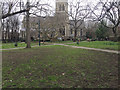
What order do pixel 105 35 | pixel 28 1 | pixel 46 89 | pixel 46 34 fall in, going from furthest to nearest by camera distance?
pixel 105 35, pixel 46 34, pixel 28 1, pixel 46 89

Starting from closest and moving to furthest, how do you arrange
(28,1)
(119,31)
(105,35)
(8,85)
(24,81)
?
1. (8,85)
2. (24,81)
3. (28,1)
4. (119,31)
5. (105,35)

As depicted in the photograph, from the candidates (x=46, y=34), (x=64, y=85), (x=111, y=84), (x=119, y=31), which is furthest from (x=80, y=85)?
(x=46, y=34)

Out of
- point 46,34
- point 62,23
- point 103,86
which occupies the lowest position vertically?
point 103,86

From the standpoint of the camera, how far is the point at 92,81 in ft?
14.4

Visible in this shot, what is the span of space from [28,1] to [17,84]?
337 inches

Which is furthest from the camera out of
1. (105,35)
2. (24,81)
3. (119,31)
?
(105,35)

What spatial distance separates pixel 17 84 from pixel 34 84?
53 centimetres

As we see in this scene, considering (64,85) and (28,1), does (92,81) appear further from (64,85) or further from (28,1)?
(28,1)

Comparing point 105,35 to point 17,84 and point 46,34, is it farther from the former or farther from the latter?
point 17,84

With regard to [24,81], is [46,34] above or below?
above

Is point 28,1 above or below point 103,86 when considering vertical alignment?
above

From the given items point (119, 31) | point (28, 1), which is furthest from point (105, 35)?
point (28, 1)

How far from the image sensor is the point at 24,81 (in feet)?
14.4

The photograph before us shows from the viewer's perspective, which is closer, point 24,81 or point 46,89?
point 46,89
